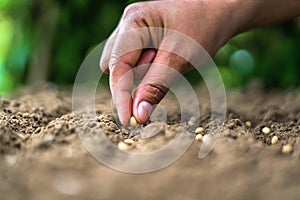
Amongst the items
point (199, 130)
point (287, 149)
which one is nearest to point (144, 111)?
point (199, 130)

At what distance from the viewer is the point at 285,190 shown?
2.53ft

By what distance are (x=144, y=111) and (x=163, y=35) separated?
0.82 ft

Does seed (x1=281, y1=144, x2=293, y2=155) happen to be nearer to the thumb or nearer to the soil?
the soil

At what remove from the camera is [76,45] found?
10.9ft

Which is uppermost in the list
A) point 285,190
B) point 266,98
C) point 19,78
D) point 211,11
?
point 211,11

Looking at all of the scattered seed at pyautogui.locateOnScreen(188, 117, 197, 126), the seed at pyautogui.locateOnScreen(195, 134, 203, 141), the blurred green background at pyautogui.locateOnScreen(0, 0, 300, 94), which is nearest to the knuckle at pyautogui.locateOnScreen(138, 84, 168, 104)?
the scattered seed at pyautogui.locateOnScreen(188, 117, 197, 126)

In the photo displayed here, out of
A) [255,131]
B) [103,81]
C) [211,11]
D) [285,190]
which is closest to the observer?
[285,190]

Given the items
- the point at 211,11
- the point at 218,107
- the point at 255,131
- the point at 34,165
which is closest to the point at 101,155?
the point at 34,165

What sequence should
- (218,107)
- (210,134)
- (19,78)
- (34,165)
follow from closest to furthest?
(34,165) → (210,134) → (218,107) → (19,78)

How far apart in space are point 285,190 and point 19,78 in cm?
297

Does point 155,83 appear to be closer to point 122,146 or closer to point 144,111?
point 144,111

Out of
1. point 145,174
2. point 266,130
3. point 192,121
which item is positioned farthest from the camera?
point 192,121

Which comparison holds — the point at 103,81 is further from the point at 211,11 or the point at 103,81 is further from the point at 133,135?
the point at 133,135

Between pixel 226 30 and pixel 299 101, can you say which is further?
pixel 299 101
